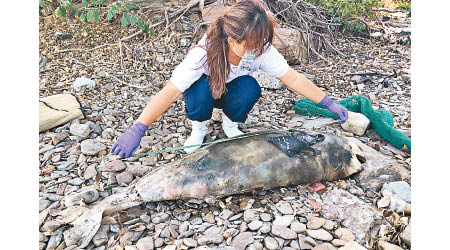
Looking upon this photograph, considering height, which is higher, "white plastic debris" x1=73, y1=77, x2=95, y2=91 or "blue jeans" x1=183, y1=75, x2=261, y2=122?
"blue jeans" x1=183, y1=75, x2=261, y2=122

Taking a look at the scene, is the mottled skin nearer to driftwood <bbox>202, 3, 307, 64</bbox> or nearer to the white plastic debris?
the white plastic debris

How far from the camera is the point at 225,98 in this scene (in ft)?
7.79

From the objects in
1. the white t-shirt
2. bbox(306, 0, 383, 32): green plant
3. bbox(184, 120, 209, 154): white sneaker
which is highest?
bbox(306, 0, 383, 32): green plant

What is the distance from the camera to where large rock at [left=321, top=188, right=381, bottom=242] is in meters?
1.82

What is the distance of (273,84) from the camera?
11.2 ft

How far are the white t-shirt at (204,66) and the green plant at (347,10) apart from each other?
2.88 meters

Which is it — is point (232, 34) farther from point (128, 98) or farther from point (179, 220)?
point (128, 98)

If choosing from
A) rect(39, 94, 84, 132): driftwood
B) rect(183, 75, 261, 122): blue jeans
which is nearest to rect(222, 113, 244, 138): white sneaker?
rect(183, 75, 261, 122): blue jeans

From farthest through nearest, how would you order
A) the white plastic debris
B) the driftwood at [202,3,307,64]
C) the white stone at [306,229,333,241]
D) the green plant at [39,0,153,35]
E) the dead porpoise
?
1. the driftwood at [202,3,307,64]
2. the green plant at [39,0,153,35]
3. the white plastic debris
4. the dead porpoise
5. the white stone at [306,229,333,241]

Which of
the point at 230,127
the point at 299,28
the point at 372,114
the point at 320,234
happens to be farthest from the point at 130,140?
the point at 299,28

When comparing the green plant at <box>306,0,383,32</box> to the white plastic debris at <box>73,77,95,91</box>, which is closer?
the white plastic debris at <box>73,77,95,91</box>

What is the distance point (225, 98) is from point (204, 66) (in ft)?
1.33

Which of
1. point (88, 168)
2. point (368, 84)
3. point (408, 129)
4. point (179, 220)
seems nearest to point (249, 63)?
point (179, 220)

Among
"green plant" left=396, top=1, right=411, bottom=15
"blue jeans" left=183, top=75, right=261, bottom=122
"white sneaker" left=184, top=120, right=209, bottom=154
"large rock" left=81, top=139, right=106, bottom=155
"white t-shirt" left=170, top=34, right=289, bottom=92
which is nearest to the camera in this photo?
"white t-shirt" left=170, top=34, right=289, bottom=92
